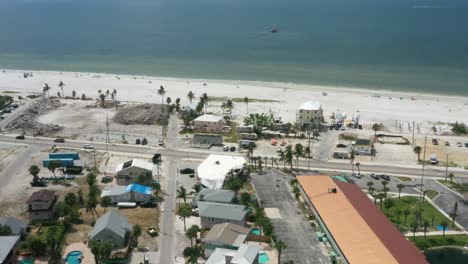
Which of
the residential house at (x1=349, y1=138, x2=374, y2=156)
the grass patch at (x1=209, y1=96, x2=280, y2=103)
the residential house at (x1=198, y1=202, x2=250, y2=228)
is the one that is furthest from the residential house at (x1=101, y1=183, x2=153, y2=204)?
the grass patch at (x1=209, y1=96, x2=280, y2=103)

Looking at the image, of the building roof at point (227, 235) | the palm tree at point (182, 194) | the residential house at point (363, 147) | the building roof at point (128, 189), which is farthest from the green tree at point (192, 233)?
the residential house at point (363, 147)

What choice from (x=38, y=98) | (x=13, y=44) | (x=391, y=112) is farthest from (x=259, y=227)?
(x=13, y=44)

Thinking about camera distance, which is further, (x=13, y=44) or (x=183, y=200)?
(x=13, y=44)

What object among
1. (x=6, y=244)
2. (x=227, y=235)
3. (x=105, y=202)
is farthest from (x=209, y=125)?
(x=6, y=244)

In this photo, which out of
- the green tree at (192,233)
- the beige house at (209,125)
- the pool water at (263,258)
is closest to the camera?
the pool water at (263,258)

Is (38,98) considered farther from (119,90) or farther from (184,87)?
(184,87)

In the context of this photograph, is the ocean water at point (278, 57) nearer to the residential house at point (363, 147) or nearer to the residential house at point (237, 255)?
the residential house at point (363, 147)

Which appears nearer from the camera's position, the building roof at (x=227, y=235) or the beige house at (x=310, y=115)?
the building roof at (x=227, y=235)
